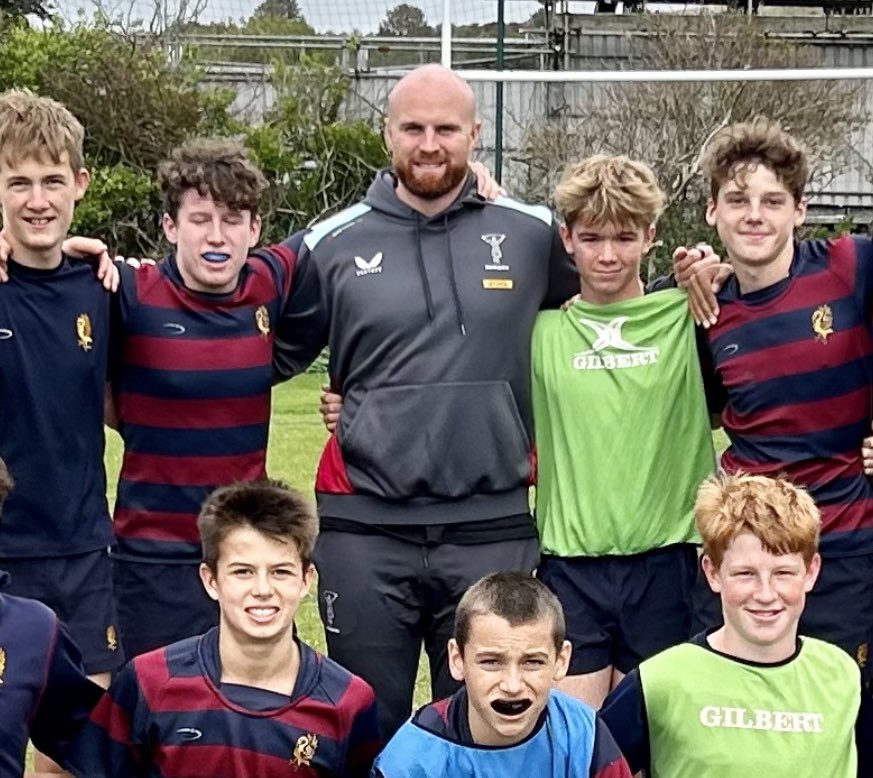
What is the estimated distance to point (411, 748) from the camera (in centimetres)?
370

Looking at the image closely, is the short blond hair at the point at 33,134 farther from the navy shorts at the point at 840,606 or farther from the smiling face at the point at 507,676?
the navy shorts at the point at 840,606

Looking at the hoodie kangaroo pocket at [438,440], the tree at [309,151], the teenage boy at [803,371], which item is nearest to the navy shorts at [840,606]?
the teenage boy at [803,371]

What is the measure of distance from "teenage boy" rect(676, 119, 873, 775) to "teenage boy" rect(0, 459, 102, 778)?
1.71m

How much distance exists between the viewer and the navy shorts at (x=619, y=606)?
174 inches

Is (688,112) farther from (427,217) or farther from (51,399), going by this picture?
(51,399)

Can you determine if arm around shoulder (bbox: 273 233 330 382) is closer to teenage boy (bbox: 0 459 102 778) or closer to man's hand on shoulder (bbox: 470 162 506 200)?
man's hand on shoulder (bbox: 470 162 506 200)

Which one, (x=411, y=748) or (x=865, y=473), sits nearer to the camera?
(x=411, y=748)

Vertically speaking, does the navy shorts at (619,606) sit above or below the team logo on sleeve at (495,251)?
below

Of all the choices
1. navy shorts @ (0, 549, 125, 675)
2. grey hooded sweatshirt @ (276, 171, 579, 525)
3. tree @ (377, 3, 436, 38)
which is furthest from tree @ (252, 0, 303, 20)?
navy shorts @ (0, 549, 125, 675)

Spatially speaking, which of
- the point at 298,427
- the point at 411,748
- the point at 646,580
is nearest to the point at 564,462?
the point at 646,580

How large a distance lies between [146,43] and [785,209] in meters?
20.1

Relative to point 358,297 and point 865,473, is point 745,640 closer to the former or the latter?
point 865,473

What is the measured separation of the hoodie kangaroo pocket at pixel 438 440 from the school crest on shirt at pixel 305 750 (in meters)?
0.81

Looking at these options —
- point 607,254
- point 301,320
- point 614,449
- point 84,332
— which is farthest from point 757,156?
point 84,332
